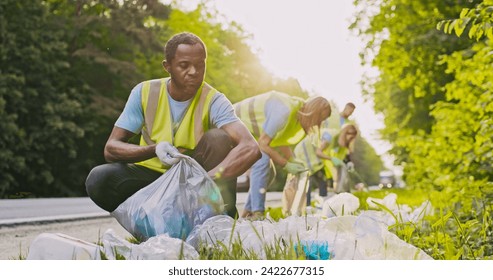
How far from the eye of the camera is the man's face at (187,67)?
12.9 ft

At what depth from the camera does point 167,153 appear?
3957mm

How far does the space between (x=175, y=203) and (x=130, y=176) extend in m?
0.32

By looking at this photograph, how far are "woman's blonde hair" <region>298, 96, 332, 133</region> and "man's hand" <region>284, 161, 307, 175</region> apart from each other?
16.5 inches

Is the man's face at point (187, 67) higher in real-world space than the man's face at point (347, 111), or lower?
higher

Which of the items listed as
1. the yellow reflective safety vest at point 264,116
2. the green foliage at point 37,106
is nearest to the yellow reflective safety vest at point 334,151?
the yellow reflective safety vest at point 264,116

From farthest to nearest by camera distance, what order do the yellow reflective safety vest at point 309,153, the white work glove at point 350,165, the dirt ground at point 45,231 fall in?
1. the white work glove at point 350,165
2. the yellow reflective safety vest at point 309,153
3. the dirt ground at point 45,231

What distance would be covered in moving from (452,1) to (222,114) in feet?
12.2

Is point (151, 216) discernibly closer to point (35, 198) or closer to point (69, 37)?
point (35, 198)

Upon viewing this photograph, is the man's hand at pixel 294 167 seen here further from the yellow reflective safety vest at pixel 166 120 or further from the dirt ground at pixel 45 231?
the yellow reflective safety vest at pixel 166 120

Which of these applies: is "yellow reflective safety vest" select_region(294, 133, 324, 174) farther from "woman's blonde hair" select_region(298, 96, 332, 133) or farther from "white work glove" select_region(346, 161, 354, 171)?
"woman's blonde hair" select_region(298, 96, 332, 133)

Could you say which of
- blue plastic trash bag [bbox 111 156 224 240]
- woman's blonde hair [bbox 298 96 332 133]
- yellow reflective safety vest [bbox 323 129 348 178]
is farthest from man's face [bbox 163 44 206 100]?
yellow reflective safety vest [bbox 323 129 348 178]

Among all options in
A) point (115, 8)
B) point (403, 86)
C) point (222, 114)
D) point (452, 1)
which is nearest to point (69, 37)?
point (115, 8)

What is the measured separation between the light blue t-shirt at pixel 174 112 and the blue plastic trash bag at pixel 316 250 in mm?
836

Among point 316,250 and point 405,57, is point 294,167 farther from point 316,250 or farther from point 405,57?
point 316,250
